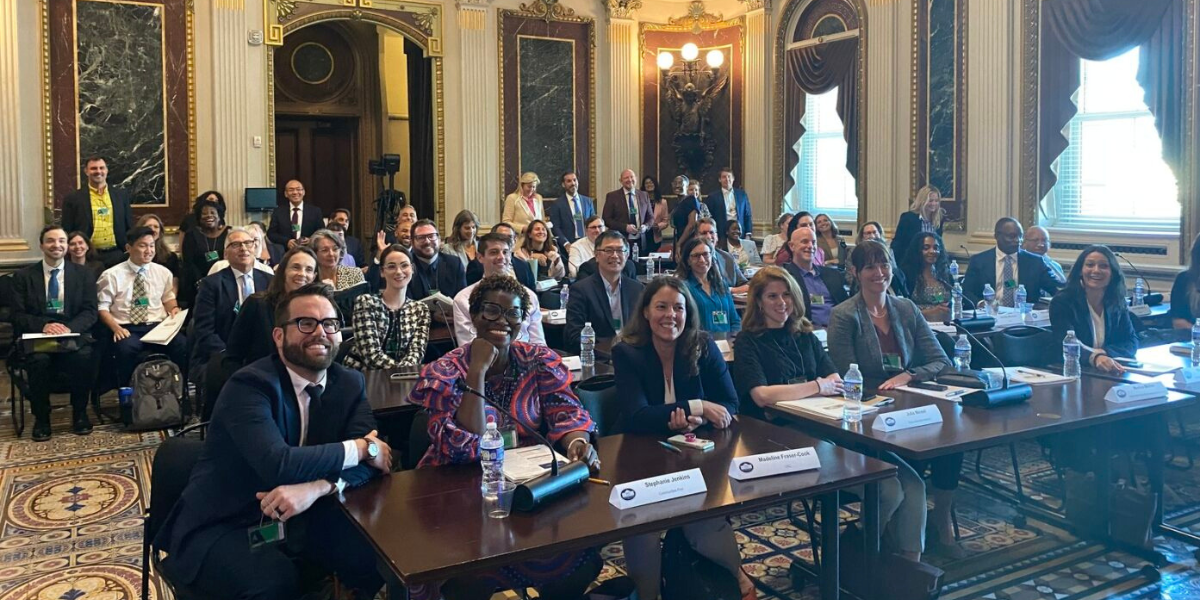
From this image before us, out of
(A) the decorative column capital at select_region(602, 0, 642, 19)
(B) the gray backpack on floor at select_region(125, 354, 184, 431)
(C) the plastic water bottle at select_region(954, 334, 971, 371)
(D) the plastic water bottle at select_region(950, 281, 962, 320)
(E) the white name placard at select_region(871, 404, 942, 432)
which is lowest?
(B) the gray backpack on floor at select_region(125, 354, 184, 431)

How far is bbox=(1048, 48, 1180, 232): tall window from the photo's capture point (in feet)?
26.1

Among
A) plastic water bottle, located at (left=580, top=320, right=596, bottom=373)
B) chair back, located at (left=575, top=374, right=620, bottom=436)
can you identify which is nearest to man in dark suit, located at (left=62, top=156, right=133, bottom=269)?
plastic water bottle, located at (left=580, top=320, right=596, bottom=373)

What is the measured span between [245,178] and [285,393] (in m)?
7.78

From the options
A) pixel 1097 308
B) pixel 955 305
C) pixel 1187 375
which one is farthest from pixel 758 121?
pixel 1187 375

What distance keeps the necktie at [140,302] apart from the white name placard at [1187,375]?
5777 mm

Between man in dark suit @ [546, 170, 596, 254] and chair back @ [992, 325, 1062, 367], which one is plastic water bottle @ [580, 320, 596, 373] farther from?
man in dark suit @ [546, 170, 596, 254]

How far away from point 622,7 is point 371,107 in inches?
155

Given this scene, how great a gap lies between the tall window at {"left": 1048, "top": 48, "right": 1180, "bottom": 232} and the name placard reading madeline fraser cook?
Answer: 6758 millimetres

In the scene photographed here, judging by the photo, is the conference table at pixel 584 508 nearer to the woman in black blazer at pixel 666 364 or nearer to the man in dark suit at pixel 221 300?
the woman in black blazer at pixel 666 364

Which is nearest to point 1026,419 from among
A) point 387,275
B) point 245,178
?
point 387,275

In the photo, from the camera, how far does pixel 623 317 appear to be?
207 inches

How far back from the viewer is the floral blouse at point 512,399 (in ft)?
9.30

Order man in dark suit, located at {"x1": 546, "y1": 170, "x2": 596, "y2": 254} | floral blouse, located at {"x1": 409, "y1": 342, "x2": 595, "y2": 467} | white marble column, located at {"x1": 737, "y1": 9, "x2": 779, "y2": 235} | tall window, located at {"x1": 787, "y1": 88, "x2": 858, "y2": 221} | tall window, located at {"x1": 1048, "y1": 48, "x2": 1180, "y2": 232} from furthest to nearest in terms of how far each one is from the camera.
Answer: white marble column, located at {"x1": 737, "y1": 9, "x2": 779, "y2": 235}
tall window, located at {"x1": 787, "y1": 88, "x2": 858, "y2": 221}
man in dark suit, located at {"x1": 546, "y1": 170, "x2": 596, "y2": 254}
tall window, located at {"x1": 1048, "y1": 48, "x2": 1180, "y2": 232}
floral blouse, located at {"x1": 409, "y1": 342, "x2": 595, "y2": 467}

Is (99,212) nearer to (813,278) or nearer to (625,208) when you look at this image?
(625,208)
